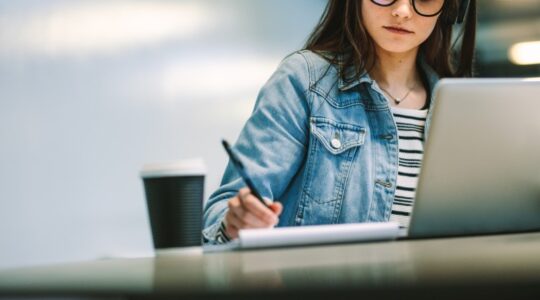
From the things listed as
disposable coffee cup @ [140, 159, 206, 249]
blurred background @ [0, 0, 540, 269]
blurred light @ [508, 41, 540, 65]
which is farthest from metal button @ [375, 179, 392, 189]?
blurred light @ [508, 41, 540, 65]

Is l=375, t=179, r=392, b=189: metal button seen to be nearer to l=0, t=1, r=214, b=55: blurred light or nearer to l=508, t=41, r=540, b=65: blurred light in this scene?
l=0, t=1, r=214, b=55: blurred light

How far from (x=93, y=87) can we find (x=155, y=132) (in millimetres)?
473

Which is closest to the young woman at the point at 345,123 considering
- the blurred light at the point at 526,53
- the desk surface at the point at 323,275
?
the desk surface at the point at 323,275

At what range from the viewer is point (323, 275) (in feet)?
1.80

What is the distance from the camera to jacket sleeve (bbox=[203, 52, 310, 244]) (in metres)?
1.59

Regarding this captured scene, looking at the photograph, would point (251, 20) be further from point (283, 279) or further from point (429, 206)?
point (283, 279)

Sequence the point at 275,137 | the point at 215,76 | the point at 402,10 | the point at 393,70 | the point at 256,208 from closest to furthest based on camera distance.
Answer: the point at 256,208 < the point at 275,137 < the point at 402,10 < the point at 393,70 < the point at 215,76

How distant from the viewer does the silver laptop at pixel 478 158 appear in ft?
3.49

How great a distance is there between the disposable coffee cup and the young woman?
0.45 metres

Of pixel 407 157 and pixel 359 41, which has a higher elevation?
pixel 359 41

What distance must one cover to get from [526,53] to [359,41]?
3049 mm

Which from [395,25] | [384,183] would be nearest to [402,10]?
[395,25]

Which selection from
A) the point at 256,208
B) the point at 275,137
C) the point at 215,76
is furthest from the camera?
the point at 215,76

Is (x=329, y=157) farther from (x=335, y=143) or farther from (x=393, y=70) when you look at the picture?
(x=393, y=70)
